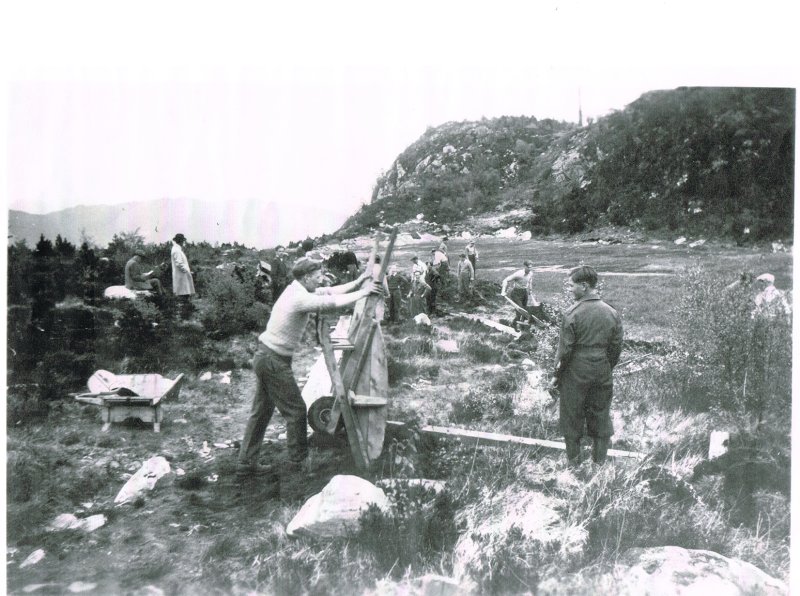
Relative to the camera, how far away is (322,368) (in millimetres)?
4926

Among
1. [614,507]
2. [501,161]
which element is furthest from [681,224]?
[614,507]

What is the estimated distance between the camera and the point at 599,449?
4.13 m

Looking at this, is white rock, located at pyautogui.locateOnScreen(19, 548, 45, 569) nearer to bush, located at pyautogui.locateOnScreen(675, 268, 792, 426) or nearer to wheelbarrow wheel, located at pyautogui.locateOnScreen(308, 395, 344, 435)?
wheelbarrow wheel, located at pyautogui.locateOnScreen(308, 395, 344, 435)

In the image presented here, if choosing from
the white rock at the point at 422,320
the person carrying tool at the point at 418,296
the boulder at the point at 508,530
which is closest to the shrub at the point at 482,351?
the white rock at the point at 422,320

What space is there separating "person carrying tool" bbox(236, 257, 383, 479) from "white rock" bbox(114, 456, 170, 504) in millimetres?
581

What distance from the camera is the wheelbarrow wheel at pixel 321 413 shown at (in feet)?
14.1

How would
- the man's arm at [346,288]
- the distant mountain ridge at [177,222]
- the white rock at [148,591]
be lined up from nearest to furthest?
the white rock at [148,591]
the man's arm at [346,288]
the distant mountain ridge at [177,222]

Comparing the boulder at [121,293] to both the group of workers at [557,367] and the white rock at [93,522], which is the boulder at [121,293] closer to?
the group of workers at [557,367]

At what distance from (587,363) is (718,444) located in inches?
56.6

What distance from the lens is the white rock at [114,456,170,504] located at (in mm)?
4004

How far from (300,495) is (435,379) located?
5.12 feet

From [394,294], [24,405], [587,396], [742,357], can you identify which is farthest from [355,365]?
[742,357]

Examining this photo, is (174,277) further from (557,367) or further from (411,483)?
(557,367)

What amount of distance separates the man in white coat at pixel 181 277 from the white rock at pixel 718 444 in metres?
4.54
